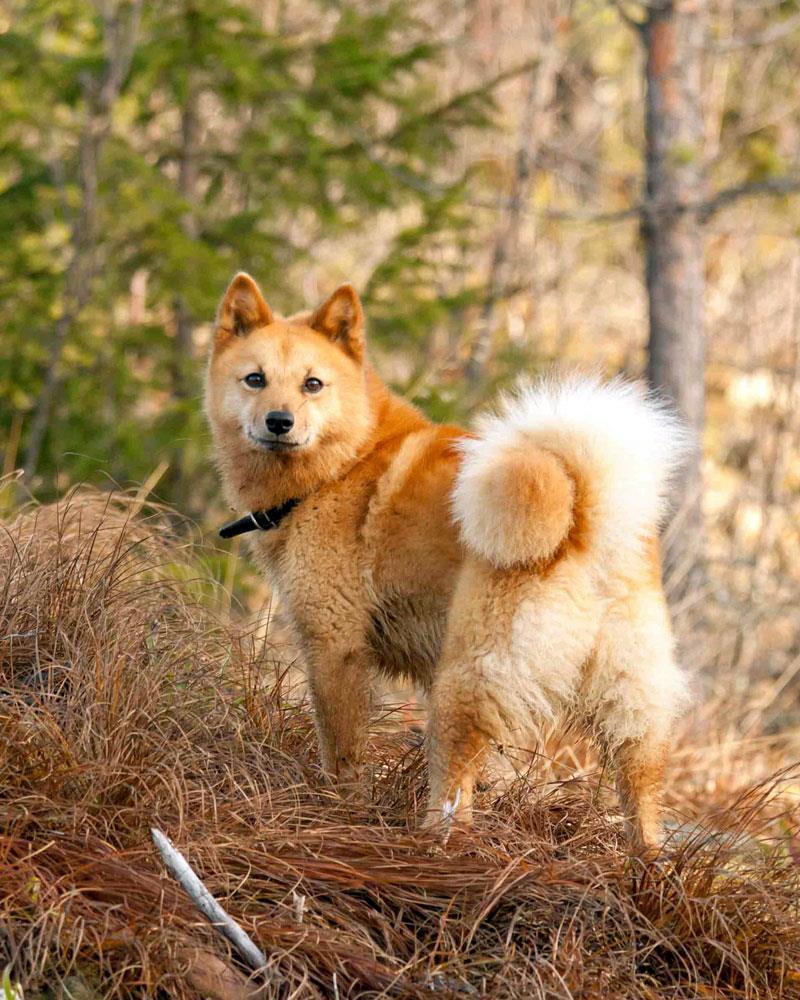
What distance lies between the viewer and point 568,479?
11.2 feet

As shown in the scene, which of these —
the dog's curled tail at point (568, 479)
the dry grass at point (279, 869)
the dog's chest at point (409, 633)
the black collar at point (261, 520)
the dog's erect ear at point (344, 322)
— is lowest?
the dry grass at point (279, 869)

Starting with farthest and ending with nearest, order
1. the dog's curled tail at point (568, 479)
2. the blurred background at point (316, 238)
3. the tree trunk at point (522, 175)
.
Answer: the tree trunk at point (522, 175), the blurred background at point (316, 238), the dog's curled tail at point (568, 479)

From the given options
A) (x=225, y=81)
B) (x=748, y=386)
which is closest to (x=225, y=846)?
(x=225, y=81)

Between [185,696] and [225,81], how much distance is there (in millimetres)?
6960

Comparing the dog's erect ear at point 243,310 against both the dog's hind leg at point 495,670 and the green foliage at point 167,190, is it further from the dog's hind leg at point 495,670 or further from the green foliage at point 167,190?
the green foliage at point 167,190

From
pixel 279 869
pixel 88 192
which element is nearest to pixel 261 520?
pixel 279 869

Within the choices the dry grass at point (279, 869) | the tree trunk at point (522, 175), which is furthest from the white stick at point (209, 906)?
the tree trunk at point (522, 175)

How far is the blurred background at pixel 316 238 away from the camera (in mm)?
8391

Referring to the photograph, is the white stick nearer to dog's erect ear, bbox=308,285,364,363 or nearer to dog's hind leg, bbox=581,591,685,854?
dog's hind leg, bbox=581,591,685,854

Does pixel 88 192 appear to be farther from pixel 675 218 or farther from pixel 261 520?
pixel 261 520

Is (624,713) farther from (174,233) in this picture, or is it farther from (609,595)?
(174,233)

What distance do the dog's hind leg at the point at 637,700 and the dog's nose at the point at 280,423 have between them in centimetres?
139

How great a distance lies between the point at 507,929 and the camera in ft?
10.1

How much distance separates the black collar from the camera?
425cm
